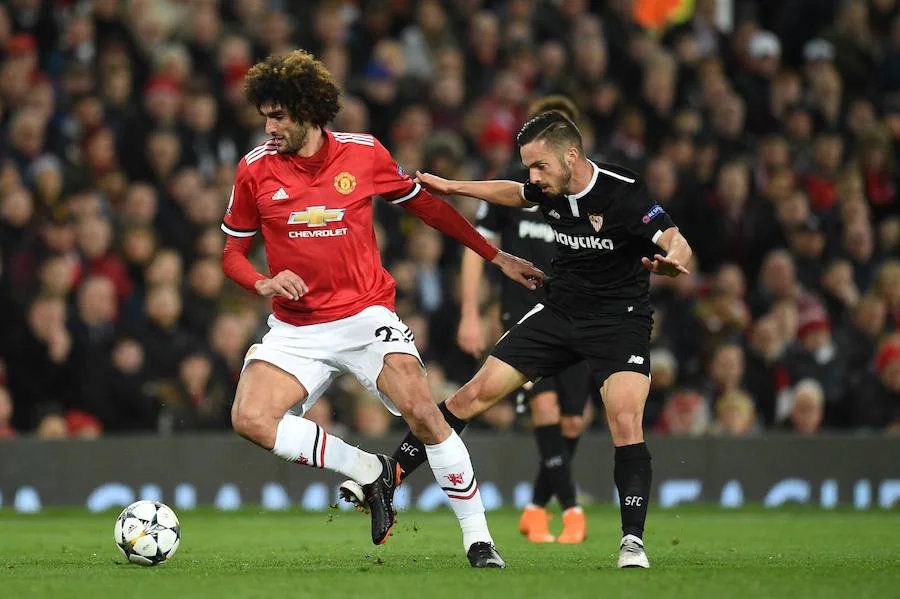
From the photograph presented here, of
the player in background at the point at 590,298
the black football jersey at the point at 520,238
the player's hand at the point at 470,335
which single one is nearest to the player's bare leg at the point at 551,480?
the black football jersey at the point at 520,238

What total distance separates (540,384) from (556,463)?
1.63ft

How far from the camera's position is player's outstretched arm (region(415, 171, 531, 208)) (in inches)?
313

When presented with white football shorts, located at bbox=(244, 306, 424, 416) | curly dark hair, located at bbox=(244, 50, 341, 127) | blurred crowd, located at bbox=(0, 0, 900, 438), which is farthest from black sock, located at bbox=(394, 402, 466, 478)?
blurred crowd, located at bbox=(0, 0, 900, 438)

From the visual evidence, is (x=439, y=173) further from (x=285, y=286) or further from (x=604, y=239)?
(x=285, y=286)

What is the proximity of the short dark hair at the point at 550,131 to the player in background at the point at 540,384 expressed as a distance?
1.74 m

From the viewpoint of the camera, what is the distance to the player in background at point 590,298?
7.55m

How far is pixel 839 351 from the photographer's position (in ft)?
46.1

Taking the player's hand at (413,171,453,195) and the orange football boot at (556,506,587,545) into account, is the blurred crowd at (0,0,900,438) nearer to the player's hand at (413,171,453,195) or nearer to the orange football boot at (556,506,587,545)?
the orange football boot at (556,506,587,545)

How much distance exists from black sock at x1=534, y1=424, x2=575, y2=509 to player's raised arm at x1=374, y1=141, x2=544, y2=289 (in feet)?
6.25

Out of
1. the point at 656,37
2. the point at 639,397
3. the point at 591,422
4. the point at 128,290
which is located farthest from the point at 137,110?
the point at 639,397

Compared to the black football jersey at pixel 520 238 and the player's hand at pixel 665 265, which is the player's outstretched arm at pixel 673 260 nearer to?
the player's hand at pixel 665 265

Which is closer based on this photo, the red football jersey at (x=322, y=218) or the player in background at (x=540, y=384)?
the red football jersey at (x=322, y=218)

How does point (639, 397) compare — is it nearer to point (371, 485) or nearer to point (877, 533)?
point (371, 485)

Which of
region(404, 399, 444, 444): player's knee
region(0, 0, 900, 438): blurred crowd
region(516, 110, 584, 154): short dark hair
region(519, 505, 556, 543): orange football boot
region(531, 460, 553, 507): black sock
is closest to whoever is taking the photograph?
region(404, 399, 444, 444): player's knee
